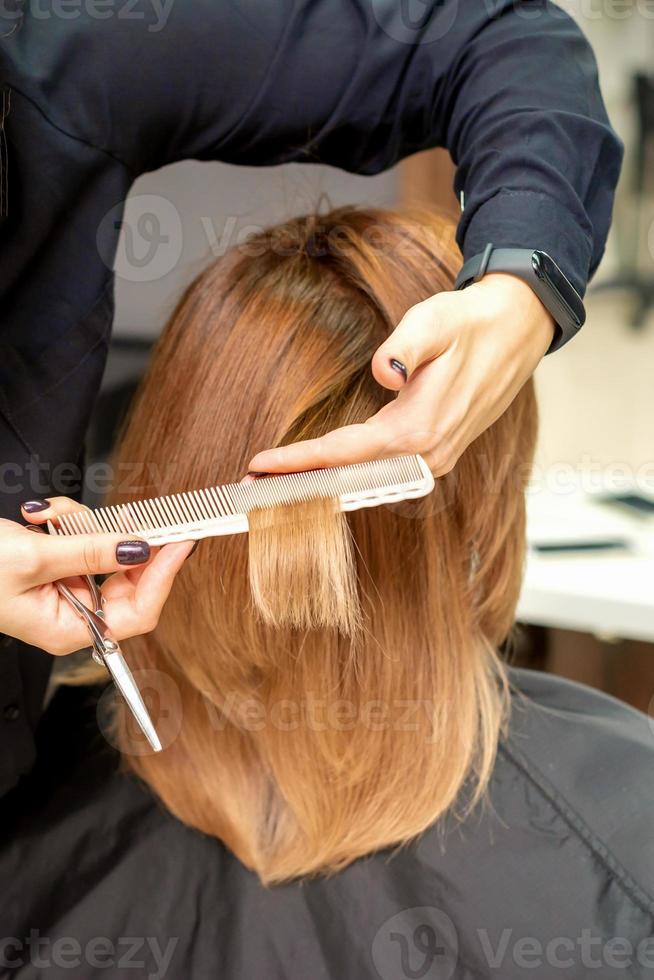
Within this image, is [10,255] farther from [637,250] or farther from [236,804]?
[637,250]

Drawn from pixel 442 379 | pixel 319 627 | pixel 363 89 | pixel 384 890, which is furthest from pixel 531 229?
pixel 384 890

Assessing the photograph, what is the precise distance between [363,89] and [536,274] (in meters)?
0.37

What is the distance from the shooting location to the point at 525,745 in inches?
38.0

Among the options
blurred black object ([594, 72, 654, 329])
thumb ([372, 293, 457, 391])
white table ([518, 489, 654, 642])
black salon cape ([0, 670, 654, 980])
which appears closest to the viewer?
thumb ([372, 293, 457, 391])

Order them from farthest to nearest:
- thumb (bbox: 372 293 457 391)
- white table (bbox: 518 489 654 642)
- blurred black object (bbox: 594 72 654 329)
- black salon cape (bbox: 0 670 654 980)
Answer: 1. blurred black object (bbox: 594 72 654 329)
2. white table (bbox: 518 489 654 642)
3. black salon cape (bbox: 0 670 654 980)
4. thumb (bbox: 372 293 457 391)

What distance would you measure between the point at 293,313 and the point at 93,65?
1.05ft

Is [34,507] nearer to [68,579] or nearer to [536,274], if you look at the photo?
[68,579]

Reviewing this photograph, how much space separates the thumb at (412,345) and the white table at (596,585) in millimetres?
997

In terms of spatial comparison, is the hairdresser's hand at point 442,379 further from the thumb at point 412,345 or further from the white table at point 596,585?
the white table at point 596,585

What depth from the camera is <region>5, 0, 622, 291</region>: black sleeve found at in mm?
752

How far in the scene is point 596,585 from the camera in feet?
4.90

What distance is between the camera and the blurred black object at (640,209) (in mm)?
1672

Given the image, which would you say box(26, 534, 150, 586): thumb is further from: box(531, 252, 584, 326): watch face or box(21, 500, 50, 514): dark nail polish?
box(531, 252, 584, 326): watch face

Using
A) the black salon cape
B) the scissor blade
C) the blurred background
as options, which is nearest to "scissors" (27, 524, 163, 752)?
the scissor blade
